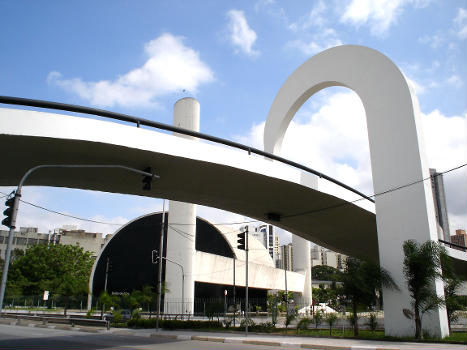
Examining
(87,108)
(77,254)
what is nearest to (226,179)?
(87,108)

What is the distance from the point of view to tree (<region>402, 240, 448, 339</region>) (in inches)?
593

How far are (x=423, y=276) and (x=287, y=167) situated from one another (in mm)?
6407

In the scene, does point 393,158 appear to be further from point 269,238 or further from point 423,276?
point 269,238

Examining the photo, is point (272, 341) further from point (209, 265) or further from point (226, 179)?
point (209, 265)

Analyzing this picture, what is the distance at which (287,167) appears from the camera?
53.4 ft

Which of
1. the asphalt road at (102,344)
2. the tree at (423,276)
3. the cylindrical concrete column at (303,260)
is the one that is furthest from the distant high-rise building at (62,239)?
the tree at (423,276)

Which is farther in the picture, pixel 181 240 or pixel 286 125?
pixel 181 240

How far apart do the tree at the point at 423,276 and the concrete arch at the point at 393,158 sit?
409mm

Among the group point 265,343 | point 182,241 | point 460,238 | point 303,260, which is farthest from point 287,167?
point 460,238

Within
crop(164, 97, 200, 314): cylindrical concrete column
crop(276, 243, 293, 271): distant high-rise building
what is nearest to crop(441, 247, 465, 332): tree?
crop(164, 97, 200, 314): cylindrical concrete column

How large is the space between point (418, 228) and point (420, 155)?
298 centimetres

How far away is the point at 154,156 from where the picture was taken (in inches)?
535

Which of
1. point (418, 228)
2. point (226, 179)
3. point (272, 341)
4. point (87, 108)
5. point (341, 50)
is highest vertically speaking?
point (341, 50)

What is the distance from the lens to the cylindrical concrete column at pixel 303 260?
5784 centimetres
